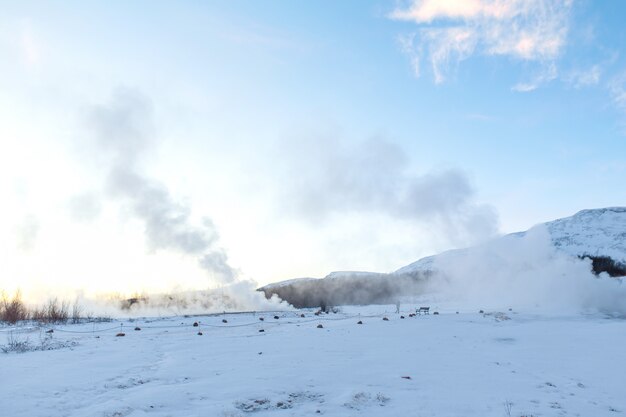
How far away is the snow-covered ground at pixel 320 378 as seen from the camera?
9.20 meters

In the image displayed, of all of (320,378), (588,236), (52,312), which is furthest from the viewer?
(588,236)

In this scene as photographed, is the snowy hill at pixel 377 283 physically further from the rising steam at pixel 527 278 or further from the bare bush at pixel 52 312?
the bare bush at pixel 52 312

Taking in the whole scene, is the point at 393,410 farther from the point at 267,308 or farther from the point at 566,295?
the point at 267,308

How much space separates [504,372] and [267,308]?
53004mm

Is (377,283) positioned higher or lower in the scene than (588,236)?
lower

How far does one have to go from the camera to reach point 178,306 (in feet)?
197

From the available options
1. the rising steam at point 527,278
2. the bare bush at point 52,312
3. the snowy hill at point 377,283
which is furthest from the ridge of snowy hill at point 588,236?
the bare bush at point 52,312

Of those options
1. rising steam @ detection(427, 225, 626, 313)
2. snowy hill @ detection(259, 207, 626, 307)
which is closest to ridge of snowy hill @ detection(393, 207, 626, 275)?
snowy hill @ detection(259, 207, 626, 307)

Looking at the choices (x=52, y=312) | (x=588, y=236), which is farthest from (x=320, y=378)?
(x=588, y=236)

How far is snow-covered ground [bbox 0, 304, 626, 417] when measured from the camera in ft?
30.2

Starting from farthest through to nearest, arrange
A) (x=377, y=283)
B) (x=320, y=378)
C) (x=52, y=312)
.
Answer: (x=377, y=283) < (x=52, y=312) < (x=320, y=378)

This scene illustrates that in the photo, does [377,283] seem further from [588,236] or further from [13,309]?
[588,236]

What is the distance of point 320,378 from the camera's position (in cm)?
1188

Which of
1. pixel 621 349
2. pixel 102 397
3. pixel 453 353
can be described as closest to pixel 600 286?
pixel 621 349
